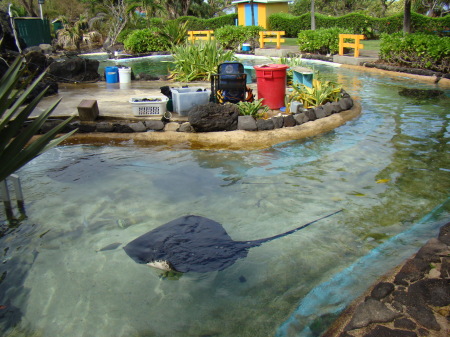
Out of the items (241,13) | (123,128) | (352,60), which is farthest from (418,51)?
(241,13)

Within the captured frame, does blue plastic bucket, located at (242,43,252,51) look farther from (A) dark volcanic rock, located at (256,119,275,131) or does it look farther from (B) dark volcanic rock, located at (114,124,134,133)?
(B) dark volcanic rock, located at (114,124,134,133)

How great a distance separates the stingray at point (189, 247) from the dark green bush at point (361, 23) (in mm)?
24863

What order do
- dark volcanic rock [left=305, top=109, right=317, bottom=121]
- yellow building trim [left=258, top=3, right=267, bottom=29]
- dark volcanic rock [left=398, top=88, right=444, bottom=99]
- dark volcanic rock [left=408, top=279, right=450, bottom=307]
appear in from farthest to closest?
1. yellow building trim [left=258, top=3, right=267, bottom=29]
2. dark volcanic rock [left=398, top=88, right=444, bottom=99]
3. dark volcanic rock [left=305, top=109, right=317, bottom=121]
4. dark volcanic rock [left=408, top=279, right=450, bottom=307]

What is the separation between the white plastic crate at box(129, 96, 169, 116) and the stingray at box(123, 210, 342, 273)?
4.33 metres

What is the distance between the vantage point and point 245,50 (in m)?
23.6

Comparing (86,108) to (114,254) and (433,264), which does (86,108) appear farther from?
(433,264)

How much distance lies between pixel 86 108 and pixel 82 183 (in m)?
2.53

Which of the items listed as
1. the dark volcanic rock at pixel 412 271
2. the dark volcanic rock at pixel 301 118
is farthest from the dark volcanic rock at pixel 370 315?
the dark volcanic rock at pixel 301 118

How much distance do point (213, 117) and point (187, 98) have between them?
878 millimetres

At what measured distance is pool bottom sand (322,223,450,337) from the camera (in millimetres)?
2789

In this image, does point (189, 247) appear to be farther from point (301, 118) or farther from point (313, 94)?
point (313, 94)

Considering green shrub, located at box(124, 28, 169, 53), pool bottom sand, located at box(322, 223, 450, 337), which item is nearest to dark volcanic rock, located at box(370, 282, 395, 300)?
pool bottom sand, located at box(322, 223, 450, 337)

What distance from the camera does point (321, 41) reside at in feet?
65.6

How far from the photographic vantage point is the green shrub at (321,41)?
1957cm
